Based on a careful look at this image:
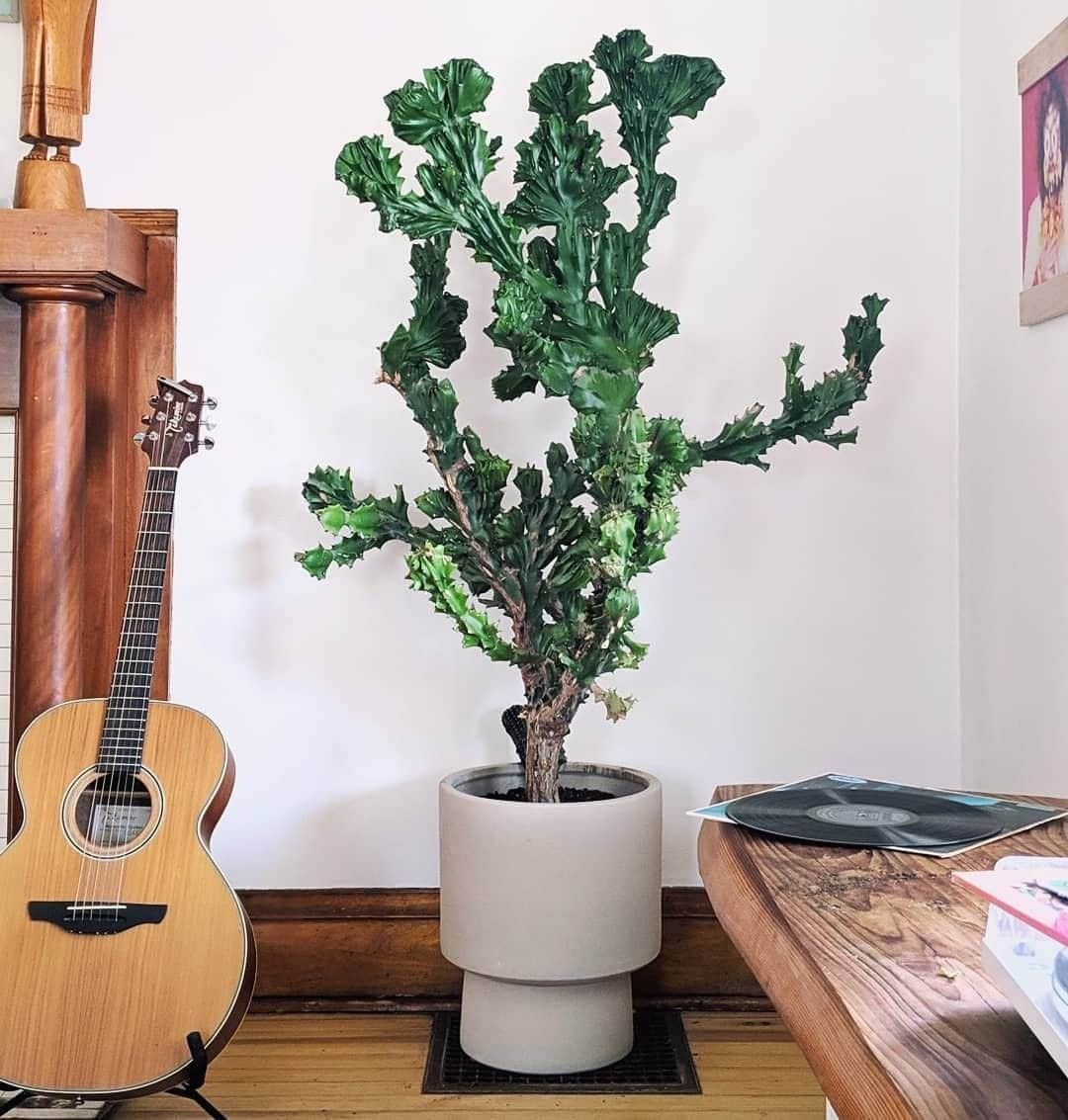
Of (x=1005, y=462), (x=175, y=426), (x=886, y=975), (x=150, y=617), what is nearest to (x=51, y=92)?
(x=175, y=426)

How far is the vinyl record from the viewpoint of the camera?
3.87 ft

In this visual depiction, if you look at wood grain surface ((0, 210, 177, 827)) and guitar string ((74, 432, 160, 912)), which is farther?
wood grain surface ((0, 210, 177, 827))

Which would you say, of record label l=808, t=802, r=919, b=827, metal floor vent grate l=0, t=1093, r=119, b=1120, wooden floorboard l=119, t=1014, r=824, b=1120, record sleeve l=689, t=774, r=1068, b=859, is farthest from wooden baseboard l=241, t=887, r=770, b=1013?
record label l=808, t=802, r=919, b=827

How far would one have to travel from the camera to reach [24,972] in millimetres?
1671

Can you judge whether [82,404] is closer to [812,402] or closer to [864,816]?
[812,402]

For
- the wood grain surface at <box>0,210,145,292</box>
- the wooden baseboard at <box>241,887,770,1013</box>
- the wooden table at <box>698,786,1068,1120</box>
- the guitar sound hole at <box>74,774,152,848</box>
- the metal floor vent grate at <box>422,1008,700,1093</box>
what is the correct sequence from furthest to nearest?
the wooden baseboard at <box>241,887,770,1013</box>
the wood grain surface at <box>0,210,145,292</box>
the metal floor vent grate at <box>422,1008,700,1093</box>
the guitar sound hole at <box>74,774,152,848</box>
the wooden table at <box>698,786,1068,1120</box>

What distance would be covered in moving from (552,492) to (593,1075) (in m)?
0.92

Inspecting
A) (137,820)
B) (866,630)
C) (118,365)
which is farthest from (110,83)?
(866,630)

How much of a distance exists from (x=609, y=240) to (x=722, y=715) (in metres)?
0.92

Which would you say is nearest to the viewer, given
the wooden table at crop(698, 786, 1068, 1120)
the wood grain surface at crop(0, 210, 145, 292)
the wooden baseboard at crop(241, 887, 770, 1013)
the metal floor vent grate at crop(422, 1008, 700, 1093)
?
the wooden table at crop(698, 786, 1068, 1120)

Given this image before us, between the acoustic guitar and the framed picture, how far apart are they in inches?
54.8

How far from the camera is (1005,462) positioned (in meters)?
2.02

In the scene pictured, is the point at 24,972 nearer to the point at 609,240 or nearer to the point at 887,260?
the point at 609,240

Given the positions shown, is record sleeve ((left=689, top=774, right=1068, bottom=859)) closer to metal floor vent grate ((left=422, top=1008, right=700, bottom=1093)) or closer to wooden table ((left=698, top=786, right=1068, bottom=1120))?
wooden table ((left=698, top=786, right=1068, bottom=1120))
